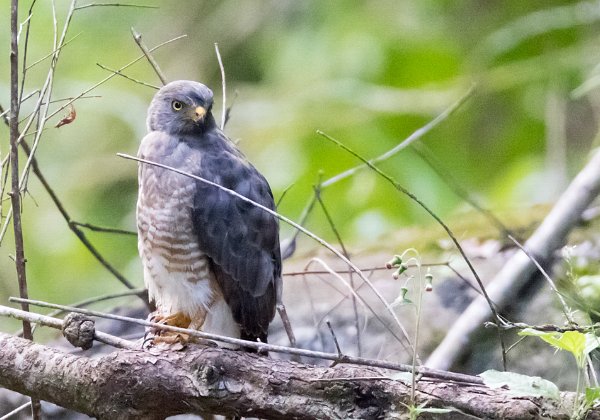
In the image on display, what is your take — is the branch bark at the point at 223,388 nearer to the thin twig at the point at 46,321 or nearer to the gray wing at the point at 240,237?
the thin twig at the point at 46,321


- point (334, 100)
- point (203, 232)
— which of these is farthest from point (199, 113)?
point (334, 100)

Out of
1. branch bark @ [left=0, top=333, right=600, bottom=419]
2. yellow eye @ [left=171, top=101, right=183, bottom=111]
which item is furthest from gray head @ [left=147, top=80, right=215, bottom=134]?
branch bark @ [left=0, top=333, right=600, bottom=419]

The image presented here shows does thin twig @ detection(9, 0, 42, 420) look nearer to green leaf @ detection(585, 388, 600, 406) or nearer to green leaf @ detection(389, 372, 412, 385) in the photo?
green leaf @ detection(389, 372, 412, 385)

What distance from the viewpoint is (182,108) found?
3.13m

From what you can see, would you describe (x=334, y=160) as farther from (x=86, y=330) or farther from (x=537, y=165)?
(x=86, y=330)

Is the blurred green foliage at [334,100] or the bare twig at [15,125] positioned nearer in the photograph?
the bare twig at [15,125]

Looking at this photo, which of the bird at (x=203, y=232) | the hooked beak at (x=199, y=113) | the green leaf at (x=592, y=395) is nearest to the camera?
the green leaf at (x=592, y=395)

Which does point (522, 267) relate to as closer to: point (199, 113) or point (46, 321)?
point (199, 113)

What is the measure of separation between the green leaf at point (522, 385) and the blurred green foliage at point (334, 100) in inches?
131

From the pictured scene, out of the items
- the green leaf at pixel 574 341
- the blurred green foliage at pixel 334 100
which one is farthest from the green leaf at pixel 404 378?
the blurred green foliage at pixel 334 100

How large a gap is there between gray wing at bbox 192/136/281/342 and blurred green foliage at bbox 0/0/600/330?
2.24 meters

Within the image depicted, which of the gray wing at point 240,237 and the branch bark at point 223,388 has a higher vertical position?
the gray wing at point 240,237

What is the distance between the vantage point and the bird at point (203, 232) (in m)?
2.97

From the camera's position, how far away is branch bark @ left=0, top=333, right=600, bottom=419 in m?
2.06
